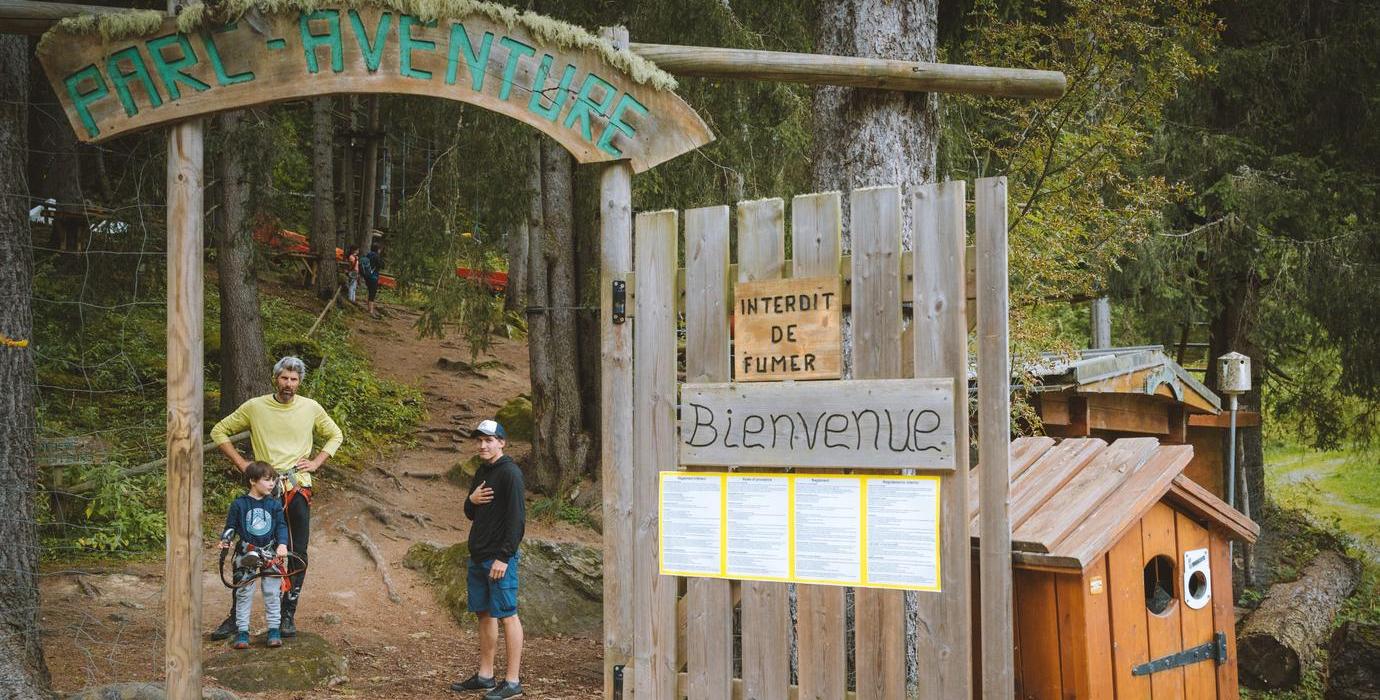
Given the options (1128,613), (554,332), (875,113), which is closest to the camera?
(1128,613)

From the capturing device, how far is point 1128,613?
4.09 metres

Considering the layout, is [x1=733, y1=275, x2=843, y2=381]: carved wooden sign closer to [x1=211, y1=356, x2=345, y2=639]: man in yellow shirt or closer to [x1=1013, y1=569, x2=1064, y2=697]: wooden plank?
[x1=1013, y1=569, x2=1064, y2=697]: wooden plank

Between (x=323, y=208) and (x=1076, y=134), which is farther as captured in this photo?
(x=323, y=208)

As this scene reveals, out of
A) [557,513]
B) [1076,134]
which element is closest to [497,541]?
[1076,134]

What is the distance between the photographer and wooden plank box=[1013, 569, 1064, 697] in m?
3.87

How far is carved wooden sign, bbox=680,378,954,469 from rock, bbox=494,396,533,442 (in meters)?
12.7

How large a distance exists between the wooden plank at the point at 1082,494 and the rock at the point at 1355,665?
6.15 meters

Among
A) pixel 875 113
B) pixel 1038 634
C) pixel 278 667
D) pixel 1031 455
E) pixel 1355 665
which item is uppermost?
pixel 875 113

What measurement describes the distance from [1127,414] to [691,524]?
30.2ft

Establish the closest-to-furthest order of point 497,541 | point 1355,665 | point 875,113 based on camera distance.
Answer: point 875,113
point 497,541
point 1355,665

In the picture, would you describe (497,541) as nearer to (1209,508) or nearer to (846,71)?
(846,71)

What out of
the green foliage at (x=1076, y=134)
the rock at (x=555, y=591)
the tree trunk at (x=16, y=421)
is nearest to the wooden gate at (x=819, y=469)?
the tree trunk at (x=16, y=421)

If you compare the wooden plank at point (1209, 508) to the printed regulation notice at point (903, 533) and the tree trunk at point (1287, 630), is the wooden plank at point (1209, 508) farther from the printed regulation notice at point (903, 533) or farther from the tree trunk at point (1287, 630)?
the tree trunk at point (1287, 630)

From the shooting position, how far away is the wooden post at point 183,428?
4.46 m
